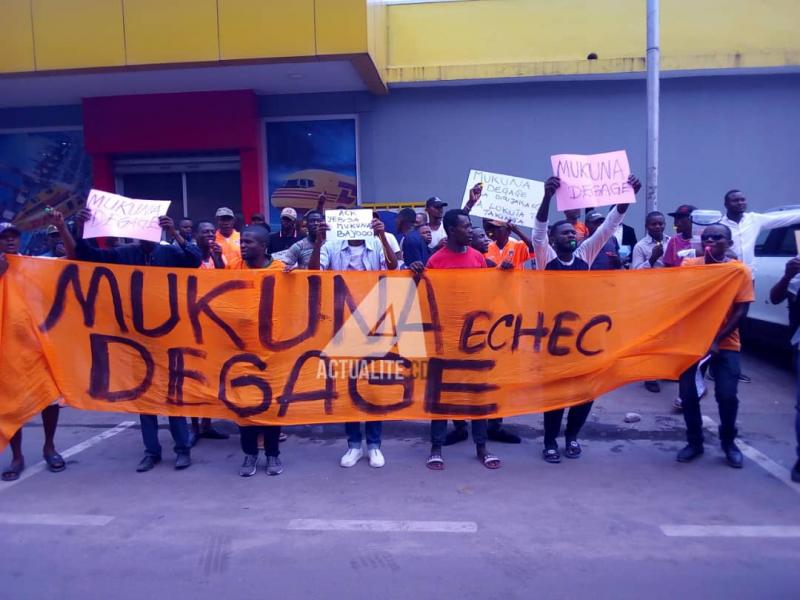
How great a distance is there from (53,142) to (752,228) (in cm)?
1110

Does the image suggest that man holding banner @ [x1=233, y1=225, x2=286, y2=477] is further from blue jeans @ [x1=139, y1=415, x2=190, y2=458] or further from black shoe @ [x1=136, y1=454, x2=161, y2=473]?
black shoe @ [x1=136, y1=454, x2=161, y2=473]

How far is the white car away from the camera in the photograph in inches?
295

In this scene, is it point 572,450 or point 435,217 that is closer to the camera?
point 572,450

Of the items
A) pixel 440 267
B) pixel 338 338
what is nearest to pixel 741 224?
pixel 440 267

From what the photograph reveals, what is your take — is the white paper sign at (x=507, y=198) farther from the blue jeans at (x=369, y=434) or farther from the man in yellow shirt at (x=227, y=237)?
the man in yellow shirt at (x=227, y=237)

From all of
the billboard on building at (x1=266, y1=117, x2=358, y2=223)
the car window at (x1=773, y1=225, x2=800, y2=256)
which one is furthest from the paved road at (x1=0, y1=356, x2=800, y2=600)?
the billboard on building at (x1=266, y1=117, x2=358, y2=223)

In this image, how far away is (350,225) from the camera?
5.58 m

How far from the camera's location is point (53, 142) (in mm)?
12047

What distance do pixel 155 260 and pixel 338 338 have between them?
165 centimetres

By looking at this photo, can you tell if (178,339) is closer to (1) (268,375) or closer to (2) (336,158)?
(1) (268,375)

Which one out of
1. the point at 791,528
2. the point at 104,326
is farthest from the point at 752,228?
the point at 104,326

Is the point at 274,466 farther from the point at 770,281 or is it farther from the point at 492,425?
the point at 770,281

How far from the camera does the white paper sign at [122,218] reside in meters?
5.20

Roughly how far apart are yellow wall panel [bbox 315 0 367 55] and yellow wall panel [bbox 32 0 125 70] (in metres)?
2.75
